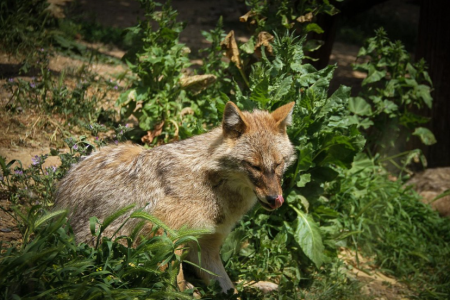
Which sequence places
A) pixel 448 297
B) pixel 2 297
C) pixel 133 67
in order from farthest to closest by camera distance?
pixel 133 67 < pixel 448 297 < pixel 2 297

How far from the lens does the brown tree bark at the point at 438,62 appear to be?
24.4 ft

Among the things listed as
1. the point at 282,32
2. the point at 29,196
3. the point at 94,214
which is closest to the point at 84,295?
the point at 94,214

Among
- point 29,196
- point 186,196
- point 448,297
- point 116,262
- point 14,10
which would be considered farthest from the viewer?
point 14,10

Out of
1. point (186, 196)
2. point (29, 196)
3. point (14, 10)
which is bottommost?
point (29, 196)

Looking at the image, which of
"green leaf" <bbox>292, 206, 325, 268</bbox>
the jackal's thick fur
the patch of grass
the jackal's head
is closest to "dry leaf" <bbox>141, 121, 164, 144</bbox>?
the jackal's thick fur

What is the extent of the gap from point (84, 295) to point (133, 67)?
11.4 feet

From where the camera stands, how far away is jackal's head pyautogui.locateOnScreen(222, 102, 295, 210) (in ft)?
13.2

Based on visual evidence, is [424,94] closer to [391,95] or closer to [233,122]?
[391,95]

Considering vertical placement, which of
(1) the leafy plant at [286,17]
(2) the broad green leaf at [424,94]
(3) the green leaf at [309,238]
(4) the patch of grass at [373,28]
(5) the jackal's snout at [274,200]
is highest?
(1) the leafy plant at [286,17]

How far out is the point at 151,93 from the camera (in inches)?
239

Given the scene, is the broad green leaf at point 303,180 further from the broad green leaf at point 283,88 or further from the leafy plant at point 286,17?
the leafy plant at point 286,17

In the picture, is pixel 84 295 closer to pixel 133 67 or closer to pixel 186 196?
pixel 186 196

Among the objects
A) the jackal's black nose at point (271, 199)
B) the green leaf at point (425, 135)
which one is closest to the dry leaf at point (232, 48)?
the jackal's black nose at point (271, 199)

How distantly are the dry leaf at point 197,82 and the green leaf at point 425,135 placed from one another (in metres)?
3.25
